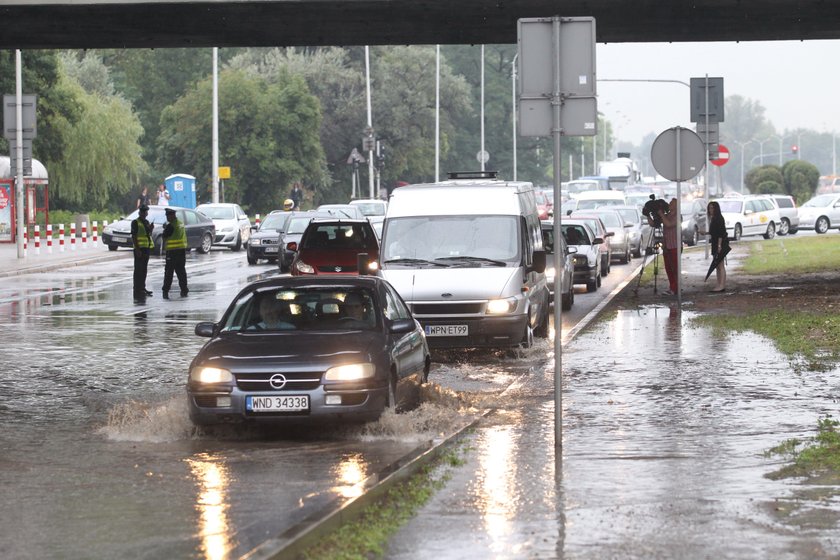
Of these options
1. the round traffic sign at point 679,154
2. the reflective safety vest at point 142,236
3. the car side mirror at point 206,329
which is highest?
the round traffic sign at point 679,154

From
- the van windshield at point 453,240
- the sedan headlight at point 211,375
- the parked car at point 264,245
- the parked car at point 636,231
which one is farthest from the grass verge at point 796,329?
the parked car at point 636,231

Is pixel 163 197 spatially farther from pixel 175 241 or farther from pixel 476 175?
pixel 476 175

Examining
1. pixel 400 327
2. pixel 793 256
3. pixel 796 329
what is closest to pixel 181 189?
pixel 793 256

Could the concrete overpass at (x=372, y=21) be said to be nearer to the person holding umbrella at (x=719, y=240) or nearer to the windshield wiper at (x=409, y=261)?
the person holding umbrella at (x=719, y=240)

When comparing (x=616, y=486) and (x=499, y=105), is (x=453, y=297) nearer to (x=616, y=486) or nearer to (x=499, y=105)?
(x=616, y=486)

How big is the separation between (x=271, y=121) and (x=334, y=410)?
6740 centimetres

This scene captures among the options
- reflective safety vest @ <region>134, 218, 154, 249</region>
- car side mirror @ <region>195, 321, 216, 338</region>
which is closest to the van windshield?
car side mirror @ <region>195, 321, 216, 338</region>

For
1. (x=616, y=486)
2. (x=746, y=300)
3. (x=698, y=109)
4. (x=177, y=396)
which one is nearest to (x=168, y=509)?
(x=616, y=486)

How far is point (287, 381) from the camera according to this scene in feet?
40.2

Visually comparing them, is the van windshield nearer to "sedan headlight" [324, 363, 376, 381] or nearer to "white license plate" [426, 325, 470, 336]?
"white license plate" [426, 325, 470, 336]

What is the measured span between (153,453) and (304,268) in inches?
680

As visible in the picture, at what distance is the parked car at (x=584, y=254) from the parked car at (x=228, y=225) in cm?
2343

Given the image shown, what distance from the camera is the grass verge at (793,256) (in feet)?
124

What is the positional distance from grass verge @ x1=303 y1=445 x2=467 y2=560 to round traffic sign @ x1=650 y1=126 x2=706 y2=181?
44.0 ft
